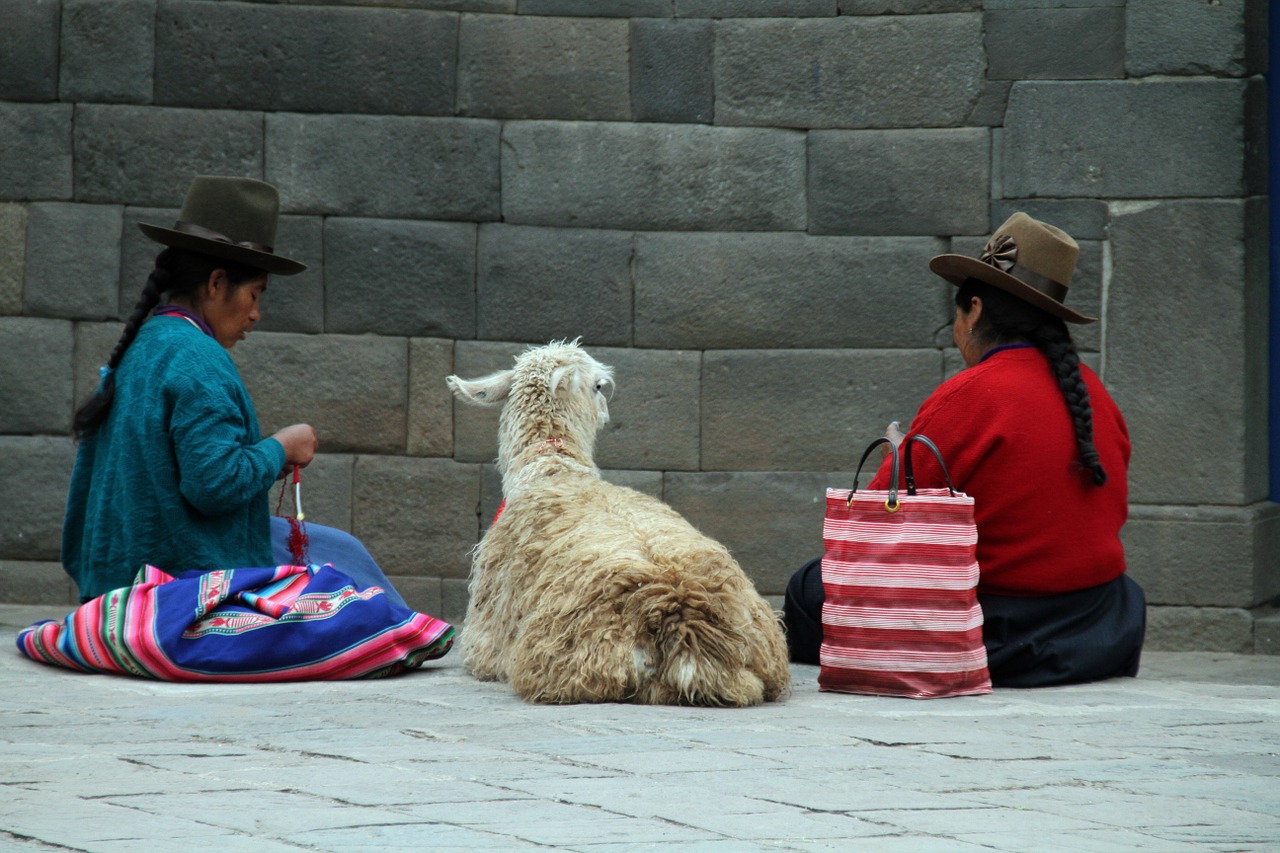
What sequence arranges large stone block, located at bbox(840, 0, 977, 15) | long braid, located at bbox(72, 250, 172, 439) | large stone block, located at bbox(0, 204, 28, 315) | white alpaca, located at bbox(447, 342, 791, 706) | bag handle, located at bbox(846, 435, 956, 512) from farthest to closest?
large stone block, located at bbox(0, 204, 28, 315) < large stone block, located at bbox(840, 0, 977, 15) < long braid, located at bbox(72, 250, 172, 439) < bag handle, located at bbox(846, 435, 956, 512) < white alpaca, located at bbox(447, 342, 791, 706)

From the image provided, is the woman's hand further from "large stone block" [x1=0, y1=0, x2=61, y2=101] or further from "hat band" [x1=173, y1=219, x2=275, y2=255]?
"large stone block" [x1=0, y1=0, x2=61, y2=101]

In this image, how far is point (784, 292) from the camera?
6.35 metres

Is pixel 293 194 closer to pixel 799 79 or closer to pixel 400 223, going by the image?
pixel 400 223

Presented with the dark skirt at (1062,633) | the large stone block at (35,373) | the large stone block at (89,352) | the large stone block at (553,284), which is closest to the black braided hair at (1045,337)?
the dark skirt at (1062,633)

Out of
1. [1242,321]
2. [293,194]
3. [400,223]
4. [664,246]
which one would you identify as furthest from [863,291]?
[293,194]

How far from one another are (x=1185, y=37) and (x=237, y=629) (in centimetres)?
435

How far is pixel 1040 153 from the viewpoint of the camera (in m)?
6.23

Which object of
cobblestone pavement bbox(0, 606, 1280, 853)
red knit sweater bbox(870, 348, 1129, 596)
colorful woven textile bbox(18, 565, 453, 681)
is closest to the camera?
cobblestone pavement bbox(0, 606, 1280, 853)

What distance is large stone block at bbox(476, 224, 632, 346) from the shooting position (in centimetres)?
636

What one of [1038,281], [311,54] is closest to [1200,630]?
[1038,281]

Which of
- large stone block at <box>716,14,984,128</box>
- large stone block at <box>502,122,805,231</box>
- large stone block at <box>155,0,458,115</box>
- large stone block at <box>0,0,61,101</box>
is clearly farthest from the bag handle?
large stone block at <box>0,0,61,101</box>

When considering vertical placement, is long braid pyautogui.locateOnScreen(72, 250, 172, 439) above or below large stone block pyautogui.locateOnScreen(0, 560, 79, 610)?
above

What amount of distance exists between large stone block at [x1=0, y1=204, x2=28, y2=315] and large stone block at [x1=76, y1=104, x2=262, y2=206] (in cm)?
28

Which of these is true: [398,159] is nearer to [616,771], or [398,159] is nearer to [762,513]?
[762,513]
